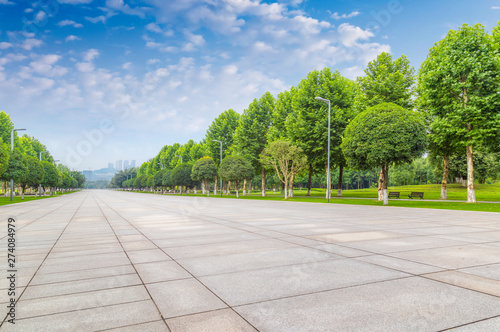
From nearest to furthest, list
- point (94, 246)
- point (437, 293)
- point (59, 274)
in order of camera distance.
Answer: point (437, 293) < point (59, 274) < point (94, 246)

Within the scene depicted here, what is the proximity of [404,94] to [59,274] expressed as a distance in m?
37.2

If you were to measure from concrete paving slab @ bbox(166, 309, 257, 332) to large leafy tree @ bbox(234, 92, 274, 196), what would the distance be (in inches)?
1916

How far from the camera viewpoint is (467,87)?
25.4 metres

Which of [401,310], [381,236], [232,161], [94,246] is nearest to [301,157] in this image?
[232,161]

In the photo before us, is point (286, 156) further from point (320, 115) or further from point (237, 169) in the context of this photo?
point (237, 169)

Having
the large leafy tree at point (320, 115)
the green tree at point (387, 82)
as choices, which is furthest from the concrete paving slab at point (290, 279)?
the large leafy tree at point (320, 115)

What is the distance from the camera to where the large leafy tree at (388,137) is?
79.2 feet

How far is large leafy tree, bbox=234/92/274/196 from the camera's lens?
172 feet

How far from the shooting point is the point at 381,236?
8.81m

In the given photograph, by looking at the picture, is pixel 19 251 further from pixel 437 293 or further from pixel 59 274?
pixel 437 293

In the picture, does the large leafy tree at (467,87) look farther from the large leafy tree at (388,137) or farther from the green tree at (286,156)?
the green tree at (286,156)

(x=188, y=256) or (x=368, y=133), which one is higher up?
(x=368, y=133)

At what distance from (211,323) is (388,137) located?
2419 centimetres

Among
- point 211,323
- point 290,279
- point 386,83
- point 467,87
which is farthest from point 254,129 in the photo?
point 211,323
